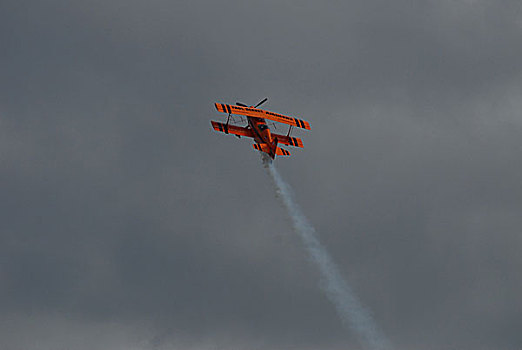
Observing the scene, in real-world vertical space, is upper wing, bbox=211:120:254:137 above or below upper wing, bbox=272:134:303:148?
below

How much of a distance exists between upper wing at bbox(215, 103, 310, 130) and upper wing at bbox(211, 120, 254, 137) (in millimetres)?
1874

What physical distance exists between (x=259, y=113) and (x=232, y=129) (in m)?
3.75

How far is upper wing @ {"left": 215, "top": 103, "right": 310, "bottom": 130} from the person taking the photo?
524 feet

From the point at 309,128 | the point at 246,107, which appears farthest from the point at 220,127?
the point at 309,128

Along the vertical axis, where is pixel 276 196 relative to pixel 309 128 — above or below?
below

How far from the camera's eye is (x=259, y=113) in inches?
6403

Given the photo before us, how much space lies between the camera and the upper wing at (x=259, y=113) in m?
160

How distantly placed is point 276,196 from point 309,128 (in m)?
15.6

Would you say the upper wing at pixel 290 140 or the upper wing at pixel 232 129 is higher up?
the upper wing at pixel 290 140

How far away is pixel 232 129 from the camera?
531 feet

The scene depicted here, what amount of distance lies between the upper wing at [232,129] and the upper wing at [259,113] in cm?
187

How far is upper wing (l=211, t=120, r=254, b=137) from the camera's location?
160 meters

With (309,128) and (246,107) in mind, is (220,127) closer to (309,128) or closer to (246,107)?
(246,107)

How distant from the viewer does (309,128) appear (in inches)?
6737
